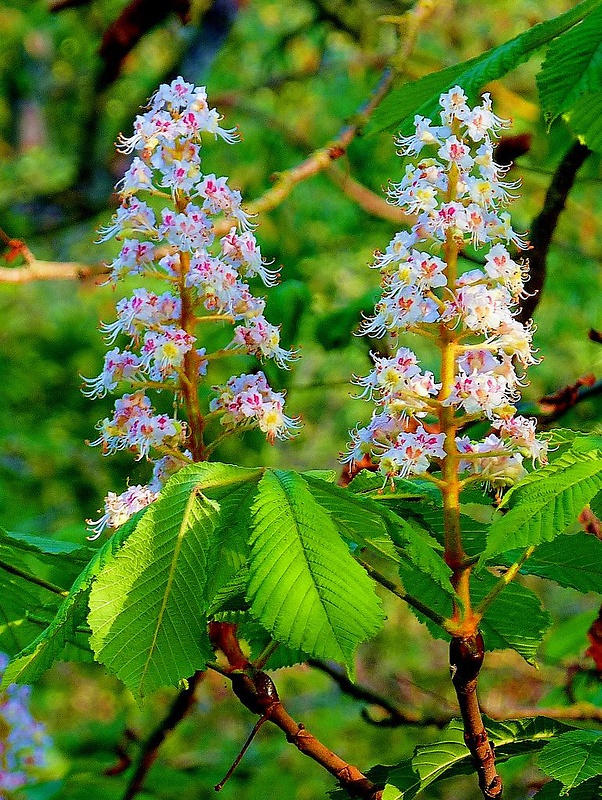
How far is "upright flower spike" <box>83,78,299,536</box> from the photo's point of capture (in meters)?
1.18

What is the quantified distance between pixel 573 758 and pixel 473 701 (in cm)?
15

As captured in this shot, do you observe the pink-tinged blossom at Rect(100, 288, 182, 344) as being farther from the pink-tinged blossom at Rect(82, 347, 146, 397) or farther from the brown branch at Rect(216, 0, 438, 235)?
the brown branch at Rect(216, 0, 438, 235)

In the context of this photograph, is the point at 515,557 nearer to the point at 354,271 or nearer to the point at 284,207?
the point at 284,207

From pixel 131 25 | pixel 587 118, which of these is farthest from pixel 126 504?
pixel 131 25

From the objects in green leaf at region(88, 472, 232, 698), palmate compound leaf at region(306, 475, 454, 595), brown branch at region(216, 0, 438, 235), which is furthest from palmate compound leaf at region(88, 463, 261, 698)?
brown branch at region(216, 0, 438, 235)

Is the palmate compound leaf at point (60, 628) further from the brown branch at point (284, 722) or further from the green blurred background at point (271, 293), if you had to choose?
the green blurred background at point (271, 293)

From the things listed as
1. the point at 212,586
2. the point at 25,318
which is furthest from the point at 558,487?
the point at 25,318

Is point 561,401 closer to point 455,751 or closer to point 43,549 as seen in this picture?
point 455,751

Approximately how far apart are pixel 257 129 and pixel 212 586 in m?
6.92

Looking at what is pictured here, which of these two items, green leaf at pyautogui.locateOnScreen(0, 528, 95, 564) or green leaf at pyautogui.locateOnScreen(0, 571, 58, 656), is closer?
green leaf at pyautogui.locateOnScreen(0, 528, 95, 564)

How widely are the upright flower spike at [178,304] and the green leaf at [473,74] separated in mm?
322

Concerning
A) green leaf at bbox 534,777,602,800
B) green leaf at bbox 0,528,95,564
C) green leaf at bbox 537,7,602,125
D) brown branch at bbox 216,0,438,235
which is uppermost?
green leaf at bbox 537,7,602,125

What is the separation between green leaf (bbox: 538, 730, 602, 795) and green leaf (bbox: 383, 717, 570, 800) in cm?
10

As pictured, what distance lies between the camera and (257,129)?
750 centimetres
